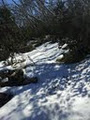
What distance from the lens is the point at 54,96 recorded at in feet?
21.3

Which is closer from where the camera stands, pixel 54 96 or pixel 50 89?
pixel 54 96

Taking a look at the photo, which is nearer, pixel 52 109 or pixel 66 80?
pixel 52 109

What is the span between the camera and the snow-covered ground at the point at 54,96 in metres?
5.61

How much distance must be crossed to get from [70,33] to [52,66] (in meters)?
1.24

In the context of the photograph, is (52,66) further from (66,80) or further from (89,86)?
(89,86)

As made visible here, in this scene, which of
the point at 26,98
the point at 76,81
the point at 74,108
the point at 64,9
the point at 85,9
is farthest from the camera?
the point at 64,9

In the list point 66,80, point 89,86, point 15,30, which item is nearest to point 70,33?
point 15,30

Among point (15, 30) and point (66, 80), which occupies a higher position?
point (15, 30)

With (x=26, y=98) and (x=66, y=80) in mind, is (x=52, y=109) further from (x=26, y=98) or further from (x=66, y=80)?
(x=66, y=80)

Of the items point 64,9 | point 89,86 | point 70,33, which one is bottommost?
point 89,86

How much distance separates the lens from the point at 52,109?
5805 millimetres

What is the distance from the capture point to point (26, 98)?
6.64m

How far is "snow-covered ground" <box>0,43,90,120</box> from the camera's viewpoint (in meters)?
5.61

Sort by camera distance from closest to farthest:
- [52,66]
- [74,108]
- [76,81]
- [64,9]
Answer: [74,108], [76,81], [52,66], [64,9]
